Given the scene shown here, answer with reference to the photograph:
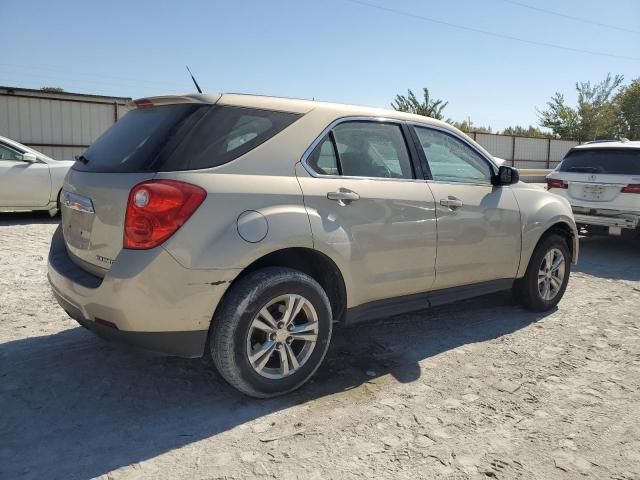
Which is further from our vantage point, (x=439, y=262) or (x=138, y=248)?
(x=439, y=262)

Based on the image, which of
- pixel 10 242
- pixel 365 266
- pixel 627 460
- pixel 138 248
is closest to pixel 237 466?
pixel 138 248

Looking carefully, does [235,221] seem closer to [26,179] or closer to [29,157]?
[26,179]

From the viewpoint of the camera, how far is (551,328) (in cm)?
461

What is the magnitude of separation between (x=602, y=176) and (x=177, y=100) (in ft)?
22.8

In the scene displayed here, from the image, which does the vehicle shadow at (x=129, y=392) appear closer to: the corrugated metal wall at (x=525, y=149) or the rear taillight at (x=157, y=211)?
the rear taillight at (x=157, y=211)

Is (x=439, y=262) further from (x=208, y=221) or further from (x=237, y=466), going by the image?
(x=237, y=466)

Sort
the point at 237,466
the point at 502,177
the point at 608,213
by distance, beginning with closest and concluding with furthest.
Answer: the point at 237,466 → the point at 502,177 → the point at 608,213

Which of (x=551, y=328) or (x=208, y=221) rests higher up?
(x=208, y=221)

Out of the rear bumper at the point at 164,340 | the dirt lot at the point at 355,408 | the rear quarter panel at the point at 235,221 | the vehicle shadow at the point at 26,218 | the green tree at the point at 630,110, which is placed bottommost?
the dirt lot at the point at 355,408

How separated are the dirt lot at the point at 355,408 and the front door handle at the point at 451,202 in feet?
3.48

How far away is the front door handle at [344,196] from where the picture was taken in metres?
3.34

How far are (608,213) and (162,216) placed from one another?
283 inches

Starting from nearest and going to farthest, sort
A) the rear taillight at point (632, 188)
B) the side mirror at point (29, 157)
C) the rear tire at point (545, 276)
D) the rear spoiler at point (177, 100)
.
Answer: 1. the rear spoiler at point (177, 100)
2. the rear tire at point (545, 276)
3. the rear taillight at point (632, 188)
4. the side mirror at point (29, 157)

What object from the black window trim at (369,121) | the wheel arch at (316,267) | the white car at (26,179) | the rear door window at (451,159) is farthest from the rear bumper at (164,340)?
the white car at (26,179)
